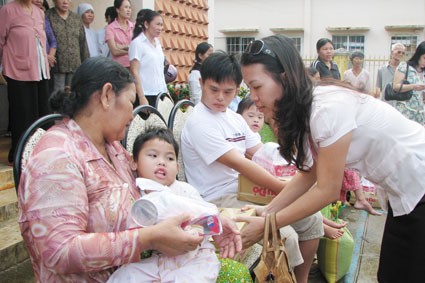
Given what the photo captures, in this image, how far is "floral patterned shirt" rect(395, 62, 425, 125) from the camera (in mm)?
6238

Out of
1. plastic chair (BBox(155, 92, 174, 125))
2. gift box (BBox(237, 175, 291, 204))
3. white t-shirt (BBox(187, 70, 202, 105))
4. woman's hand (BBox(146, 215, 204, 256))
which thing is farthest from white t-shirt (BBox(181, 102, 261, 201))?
white t-shirt (BBox(187, 70, 202, 105))

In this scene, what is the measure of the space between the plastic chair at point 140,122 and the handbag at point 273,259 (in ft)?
3.01

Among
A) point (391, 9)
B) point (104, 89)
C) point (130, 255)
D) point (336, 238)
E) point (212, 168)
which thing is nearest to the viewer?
point (130, 255)

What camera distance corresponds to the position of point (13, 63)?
4098mm

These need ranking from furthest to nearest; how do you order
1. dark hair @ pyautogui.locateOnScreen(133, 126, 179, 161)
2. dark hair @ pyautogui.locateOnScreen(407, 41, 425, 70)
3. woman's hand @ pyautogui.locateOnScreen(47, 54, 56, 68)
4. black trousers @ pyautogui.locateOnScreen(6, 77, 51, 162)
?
dark hair @ pyautogui.locateOnScreen(407, 41, 425, 70)
woman's hand @ pyautogui.locateOnScreen(47, 54, 56, 68)
black trousers @ pyautogui.locateOnScreen(6, 77, 51, 162)
dark hair @ pyautogui.locateOnScreen(133, 126, 179, 161)

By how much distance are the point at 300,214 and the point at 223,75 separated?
45.8 inches

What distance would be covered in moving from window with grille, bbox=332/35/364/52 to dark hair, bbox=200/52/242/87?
66.0ft

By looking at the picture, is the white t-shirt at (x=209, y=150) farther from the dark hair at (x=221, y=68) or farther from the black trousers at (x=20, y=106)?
the black trousers at (x=20, y=106)

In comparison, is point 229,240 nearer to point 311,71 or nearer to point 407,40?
point 311,71

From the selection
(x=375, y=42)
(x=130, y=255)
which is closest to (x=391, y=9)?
(x=375, y=42)

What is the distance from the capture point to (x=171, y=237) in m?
1.58

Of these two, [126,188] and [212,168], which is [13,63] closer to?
[212,168]

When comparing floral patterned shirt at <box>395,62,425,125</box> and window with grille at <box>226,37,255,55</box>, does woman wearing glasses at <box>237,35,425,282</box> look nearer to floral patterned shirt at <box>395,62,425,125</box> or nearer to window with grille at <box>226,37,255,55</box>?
floral patterned shirt at <box>395,62,425,125</box>

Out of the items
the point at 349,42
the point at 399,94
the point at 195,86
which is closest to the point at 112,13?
the point at 195,86
